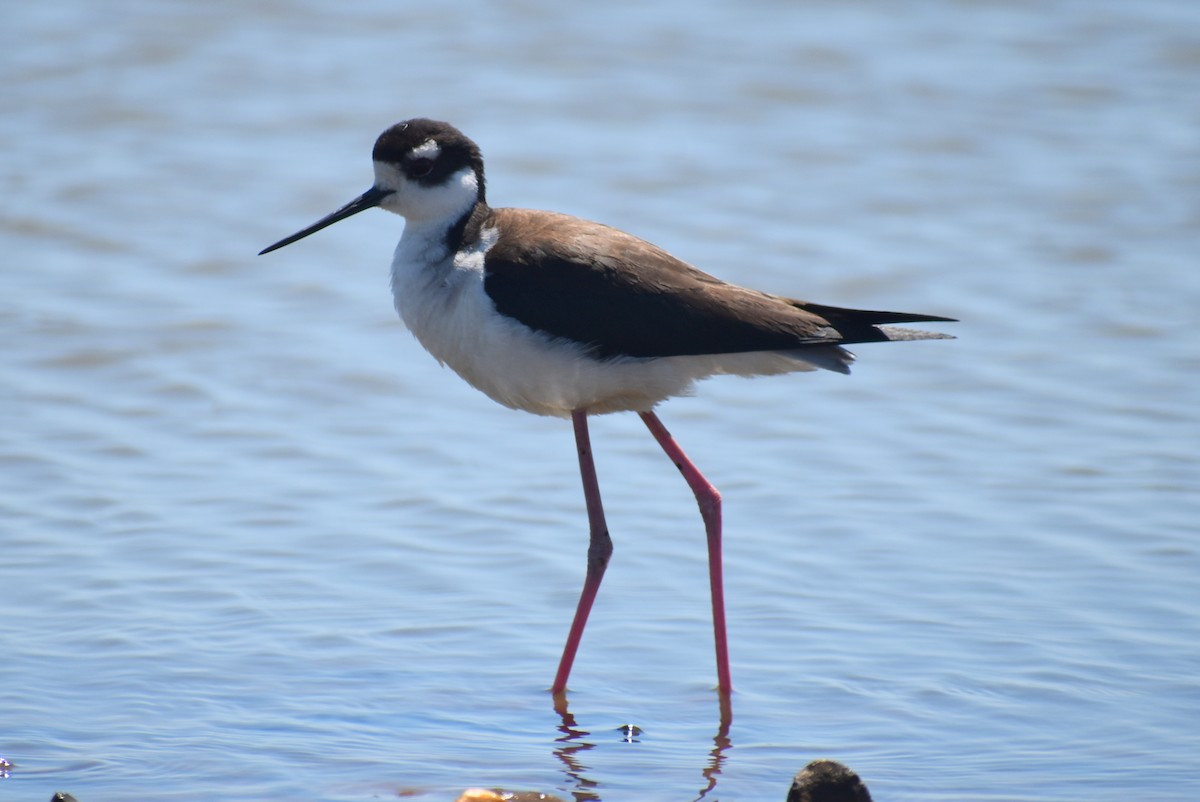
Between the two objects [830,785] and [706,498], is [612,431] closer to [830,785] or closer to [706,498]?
[706,498]

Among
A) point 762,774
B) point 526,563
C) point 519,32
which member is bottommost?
point 762,774

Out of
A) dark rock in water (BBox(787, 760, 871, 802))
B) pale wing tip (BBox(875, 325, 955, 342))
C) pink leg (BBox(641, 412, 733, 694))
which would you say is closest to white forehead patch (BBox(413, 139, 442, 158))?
pink leg (BBox(641, 412, 733, 694))

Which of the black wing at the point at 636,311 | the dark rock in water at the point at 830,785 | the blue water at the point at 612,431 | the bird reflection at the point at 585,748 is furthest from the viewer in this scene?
the black wing at the point at 636,311

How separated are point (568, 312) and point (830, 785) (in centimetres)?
183

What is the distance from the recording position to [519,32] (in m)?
13.6

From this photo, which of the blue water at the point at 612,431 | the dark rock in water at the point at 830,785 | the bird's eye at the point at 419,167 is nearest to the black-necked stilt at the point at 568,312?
the bird's eye at the point at 419,167

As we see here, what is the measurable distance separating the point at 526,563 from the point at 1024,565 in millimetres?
1892

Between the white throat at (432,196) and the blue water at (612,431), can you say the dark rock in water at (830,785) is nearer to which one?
the blue water at (612,431)

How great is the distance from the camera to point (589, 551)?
19.1ft

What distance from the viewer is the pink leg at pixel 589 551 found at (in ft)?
17.9

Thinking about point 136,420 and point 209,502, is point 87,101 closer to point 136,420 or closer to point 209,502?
point 136,420

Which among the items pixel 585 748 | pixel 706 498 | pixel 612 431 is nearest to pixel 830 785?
pixel 585 748

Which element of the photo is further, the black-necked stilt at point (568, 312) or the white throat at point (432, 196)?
the white throat at point (432, 196)

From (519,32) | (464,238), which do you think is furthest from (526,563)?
(519,32)
